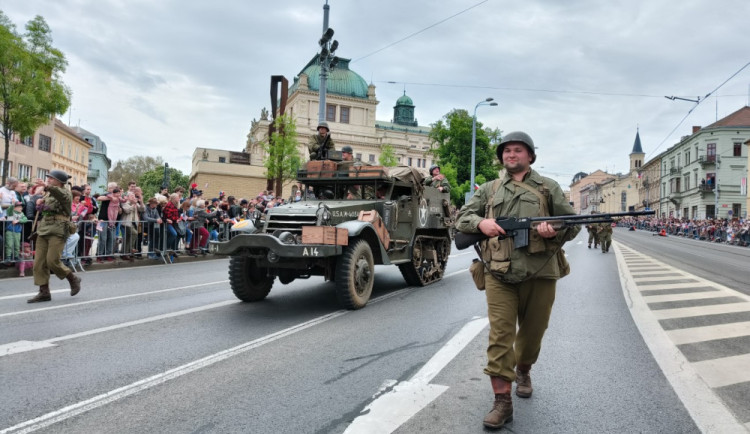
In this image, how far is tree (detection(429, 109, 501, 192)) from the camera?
209 feet

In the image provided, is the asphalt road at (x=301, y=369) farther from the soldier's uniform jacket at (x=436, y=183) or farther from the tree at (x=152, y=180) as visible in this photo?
the tree at (x=152, y=180)

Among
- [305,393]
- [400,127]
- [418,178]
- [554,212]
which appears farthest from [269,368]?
[400,127]

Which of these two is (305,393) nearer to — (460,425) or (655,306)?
(460,425)

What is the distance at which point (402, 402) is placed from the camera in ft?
13.0

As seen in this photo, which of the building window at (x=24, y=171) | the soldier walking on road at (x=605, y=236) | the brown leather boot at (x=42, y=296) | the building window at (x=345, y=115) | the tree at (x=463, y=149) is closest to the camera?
the brown leather boot at (x=42, y=296)

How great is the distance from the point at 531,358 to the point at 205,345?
126 inches

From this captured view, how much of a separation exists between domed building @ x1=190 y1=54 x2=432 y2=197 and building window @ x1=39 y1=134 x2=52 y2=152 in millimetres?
22793

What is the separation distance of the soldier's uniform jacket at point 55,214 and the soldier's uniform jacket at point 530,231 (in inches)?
254

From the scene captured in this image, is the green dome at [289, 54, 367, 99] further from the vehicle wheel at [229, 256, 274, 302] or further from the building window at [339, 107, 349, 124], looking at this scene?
the vehicle wheel at [229, 256, 274, 302]

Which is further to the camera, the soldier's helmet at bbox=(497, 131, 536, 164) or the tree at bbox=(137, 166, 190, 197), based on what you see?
the tree at bbox=(137, 166, 190, 197)

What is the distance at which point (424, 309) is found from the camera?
308 inches

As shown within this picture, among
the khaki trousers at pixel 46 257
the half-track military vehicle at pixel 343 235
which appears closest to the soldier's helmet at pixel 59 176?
the khaki trousers at pixel 46 257

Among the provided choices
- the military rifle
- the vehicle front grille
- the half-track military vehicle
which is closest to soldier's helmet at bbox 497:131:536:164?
the military rifle

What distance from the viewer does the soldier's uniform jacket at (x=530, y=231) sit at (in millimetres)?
3820
